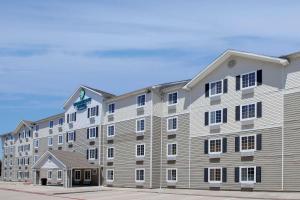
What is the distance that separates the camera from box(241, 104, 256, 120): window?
43.2 metres

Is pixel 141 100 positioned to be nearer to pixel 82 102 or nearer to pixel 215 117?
pixel 215 117

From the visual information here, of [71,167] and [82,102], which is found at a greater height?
[82,102]

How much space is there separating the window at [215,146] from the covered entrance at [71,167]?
19.5 meters

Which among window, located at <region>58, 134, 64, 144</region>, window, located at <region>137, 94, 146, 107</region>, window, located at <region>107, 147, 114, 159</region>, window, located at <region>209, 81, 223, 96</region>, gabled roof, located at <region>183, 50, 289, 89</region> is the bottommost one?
→ window, located at <region>107, 147, 114, 159</region>

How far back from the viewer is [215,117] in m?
46.9

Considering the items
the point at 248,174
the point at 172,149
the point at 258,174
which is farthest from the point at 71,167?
the point at 258,174

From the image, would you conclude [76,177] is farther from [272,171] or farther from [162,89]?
[272,171]

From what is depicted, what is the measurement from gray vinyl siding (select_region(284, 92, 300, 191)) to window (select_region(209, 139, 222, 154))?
761 centimetres

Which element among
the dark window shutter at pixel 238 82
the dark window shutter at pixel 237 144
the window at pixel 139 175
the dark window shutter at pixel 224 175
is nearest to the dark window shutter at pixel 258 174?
the dark window shutter at pixel 237 144

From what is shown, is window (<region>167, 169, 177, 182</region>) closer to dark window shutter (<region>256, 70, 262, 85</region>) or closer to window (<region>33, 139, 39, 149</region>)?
dark window shutter (<region>256, 70, 262, 85</region>)

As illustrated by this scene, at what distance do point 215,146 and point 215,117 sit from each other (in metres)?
2.76

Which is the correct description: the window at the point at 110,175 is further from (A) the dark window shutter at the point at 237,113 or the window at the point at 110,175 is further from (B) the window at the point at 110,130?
(A) the dark window shutter at the point at 237,113

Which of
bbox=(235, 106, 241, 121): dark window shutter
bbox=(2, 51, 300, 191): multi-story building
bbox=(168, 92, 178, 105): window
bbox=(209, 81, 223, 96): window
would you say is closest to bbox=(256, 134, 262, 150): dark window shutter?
bbox=(2, 51, 300, 191): multi-story building

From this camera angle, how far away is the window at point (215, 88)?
154 ft
